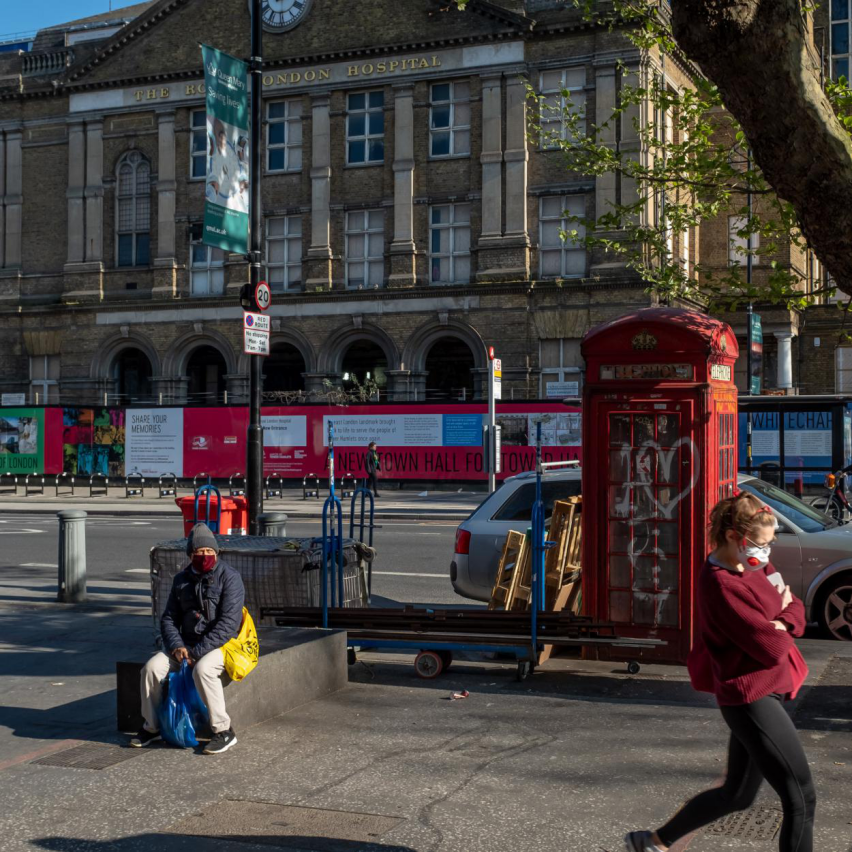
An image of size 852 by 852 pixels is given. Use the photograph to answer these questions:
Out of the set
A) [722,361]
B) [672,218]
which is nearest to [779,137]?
[722,361]

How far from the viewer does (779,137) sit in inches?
297

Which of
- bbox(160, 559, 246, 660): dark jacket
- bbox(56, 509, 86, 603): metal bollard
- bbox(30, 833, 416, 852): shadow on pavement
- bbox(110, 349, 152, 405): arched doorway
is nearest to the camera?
bbox(30, 833, 416, 852): shadow on pavement

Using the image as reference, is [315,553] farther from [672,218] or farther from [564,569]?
[672,218]

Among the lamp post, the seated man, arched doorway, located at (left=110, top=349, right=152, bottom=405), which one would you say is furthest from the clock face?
the seated man

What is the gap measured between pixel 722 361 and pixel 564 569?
2386 mm

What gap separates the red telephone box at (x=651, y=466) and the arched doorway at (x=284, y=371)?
36.7m

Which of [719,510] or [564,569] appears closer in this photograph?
[719,510]

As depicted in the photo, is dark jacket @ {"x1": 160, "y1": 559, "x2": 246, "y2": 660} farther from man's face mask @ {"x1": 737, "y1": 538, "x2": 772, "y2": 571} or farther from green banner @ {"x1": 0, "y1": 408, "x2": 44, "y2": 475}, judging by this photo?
green banner @ {"x1": 0, "y1": 408, "x2": 44, "y2": 475}

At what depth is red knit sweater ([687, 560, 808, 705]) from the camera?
4863 millimetres

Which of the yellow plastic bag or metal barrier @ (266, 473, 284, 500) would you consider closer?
the yellow plastic bag

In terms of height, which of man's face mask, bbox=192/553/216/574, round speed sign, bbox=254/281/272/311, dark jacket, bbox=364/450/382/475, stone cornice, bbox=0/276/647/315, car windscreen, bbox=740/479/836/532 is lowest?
man's face mask, bbox=192/553/216/574

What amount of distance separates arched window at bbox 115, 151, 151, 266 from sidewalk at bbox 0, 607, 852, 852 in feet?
125

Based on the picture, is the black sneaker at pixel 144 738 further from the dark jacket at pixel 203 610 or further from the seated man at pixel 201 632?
the dark jacket at pixel 203 610

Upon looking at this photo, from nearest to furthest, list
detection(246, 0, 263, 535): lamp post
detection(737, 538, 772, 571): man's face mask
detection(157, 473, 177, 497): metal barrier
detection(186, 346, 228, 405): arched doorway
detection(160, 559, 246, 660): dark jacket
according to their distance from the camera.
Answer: detection(737, 538, 772, 571): man's face mask → detection(160, 559, 246, 660): dark jacket → detection(246, 0, 263, 535): lamp post → detection(157, 473, 177, 497): metal barrier → detection(186, 346, 228, 405): arched doorway
